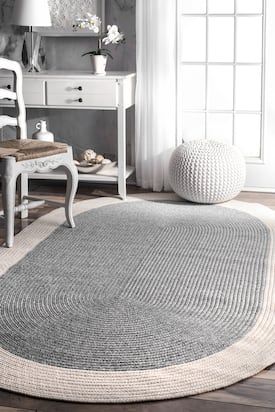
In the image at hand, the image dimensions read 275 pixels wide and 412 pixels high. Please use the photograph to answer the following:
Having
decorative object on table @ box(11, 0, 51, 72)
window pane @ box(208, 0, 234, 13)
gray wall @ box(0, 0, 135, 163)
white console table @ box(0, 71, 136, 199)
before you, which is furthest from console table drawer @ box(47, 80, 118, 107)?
window pane @ box(208, 0, 234, 13)

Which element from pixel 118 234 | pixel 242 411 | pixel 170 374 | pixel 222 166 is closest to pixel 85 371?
pixel 170 374

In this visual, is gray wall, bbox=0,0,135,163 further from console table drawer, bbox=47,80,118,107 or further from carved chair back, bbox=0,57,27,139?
carved chair back, bbox=0,57,27,139

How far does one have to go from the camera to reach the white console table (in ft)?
15.5

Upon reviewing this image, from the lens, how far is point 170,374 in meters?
2.58

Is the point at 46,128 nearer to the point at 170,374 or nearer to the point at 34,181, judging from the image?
the point at 34,181

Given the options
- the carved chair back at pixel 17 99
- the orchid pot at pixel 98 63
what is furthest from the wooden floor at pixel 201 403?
the orchid pot at pixel 98 63

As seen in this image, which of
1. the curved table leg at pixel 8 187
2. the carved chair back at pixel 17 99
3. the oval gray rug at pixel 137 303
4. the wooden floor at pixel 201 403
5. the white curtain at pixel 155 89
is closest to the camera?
the wooden floor at pixel 201 403

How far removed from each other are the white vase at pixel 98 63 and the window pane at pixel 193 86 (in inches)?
21.2

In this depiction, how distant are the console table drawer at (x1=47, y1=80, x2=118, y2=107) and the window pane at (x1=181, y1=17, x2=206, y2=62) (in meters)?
0.67

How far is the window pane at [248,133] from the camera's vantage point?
5.15m

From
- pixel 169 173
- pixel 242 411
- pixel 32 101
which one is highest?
pixel 32 101

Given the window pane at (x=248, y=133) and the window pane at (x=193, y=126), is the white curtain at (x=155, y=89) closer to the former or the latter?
the window pane at (x=193, y=126)

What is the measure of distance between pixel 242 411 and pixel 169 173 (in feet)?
8.55

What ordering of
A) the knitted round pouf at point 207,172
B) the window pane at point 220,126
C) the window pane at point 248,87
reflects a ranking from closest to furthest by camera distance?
the knitted round pouf at point 207,172
the window pane at point 248,87
the window pane at point 220,126
